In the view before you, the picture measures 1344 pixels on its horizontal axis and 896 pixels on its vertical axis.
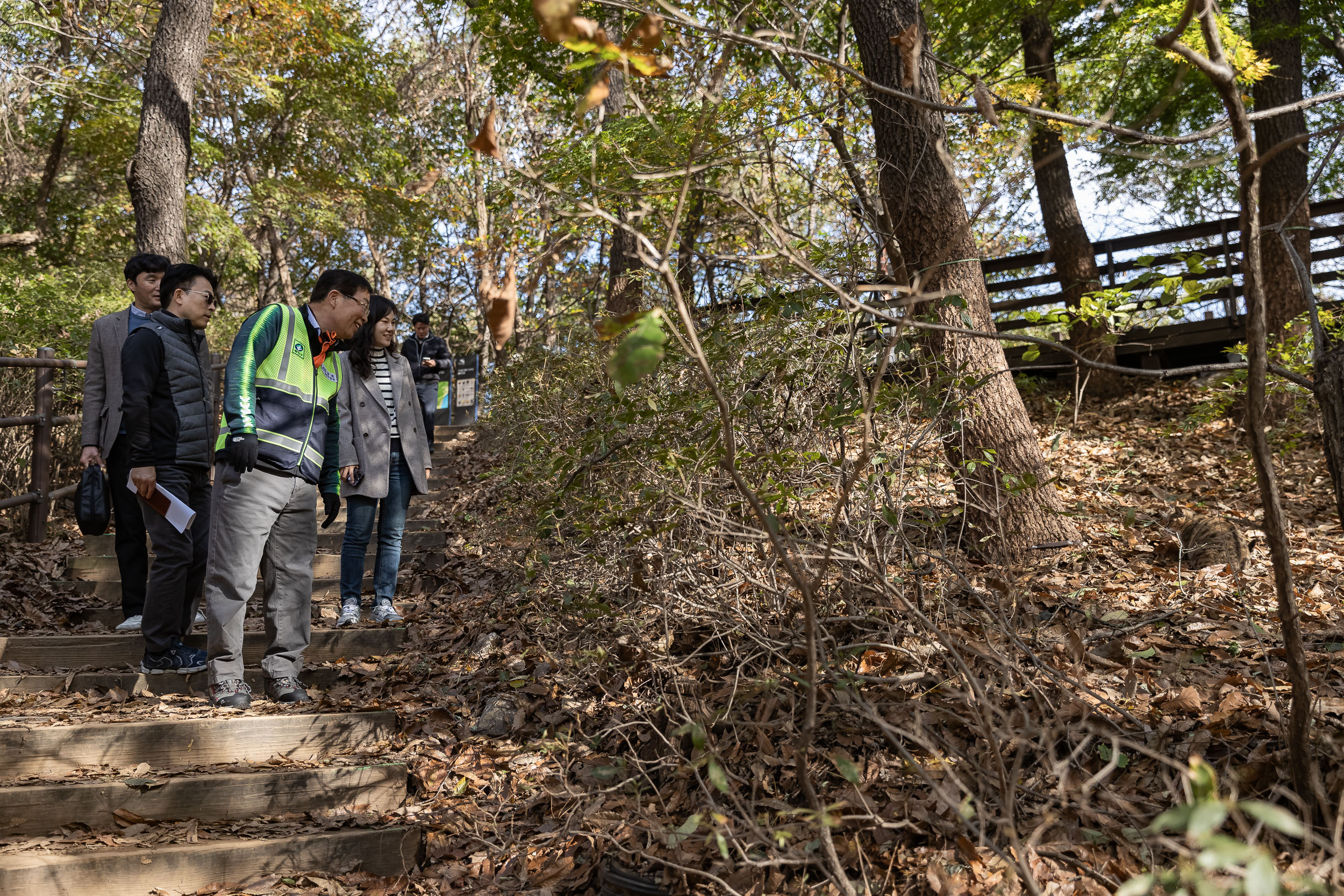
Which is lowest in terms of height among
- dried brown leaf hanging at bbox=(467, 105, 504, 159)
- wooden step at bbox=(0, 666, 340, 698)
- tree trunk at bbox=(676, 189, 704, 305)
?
wooden step at bbox=(0, 666, 340, 698)

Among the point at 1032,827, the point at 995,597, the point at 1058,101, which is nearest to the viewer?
the point at 1032,827

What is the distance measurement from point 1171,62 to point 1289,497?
552 centimetres

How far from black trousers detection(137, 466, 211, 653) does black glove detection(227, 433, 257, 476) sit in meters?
0.56

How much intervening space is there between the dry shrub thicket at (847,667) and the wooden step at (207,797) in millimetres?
804

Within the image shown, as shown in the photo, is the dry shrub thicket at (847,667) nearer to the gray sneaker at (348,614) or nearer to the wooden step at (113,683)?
the gray sneaker at (348,614)

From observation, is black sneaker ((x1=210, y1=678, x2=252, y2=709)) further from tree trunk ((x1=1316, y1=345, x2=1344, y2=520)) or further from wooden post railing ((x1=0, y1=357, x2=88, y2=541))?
tree trunk ((x1=1316, y1=345, x2=1344, y2=520))

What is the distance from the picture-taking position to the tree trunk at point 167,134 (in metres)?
7.47

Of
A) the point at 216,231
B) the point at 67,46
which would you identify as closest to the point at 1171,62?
the point at 216,231

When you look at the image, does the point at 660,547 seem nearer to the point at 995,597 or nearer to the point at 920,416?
the point at 920,416

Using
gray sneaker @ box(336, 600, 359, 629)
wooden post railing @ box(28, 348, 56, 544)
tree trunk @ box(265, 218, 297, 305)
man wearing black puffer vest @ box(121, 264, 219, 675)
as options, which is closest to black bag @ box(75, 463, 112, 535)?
man wearing black puffer vest @ box(121, 264, 219, 675)

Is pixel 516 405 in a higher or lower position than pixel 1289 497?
higher

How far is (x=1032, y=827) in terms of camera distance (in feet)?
8.12

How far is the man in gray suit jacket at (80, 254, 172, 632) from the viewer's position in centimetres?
467

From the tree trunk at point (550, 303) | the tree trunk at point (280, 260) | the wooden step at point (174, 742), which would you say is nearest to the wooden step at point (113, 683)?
the wooden step at point (174, 742)
